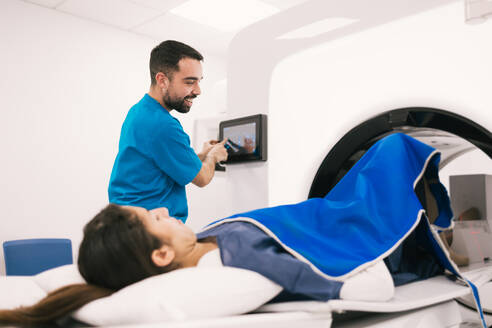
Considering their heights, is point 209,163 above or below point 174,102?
below

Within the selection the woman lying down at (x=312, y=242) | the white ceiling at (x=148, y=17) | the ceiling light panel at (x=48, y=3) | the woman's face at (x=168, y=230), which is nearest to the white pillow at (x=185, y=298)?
the woman lying down at (x=312, y=242)

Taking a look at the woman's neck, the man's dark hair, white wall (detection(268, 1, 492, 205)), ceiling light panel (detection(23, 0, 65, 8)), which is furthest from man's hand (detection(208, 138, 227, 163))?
ceiling light panel (detection(23, 0, 65, 8))

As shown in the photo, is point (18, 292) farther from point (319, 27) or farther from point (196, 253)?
point (319, 27)

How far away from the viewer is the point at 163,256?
0.86 meters

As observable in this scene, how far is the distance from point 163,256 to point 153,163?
694 millimetres

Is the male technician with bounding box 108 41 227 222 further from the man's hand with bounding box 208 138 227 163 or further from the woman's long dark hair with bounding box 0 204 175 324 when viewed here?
the woman's long dark hair with bounding box 0 204 175 324

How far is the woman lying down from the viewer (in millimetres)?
780

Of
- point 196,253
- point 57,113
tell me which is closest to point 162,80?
point 196,253

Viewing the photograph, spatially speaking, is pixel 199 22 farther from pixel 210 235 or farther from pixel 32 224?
pixel 210 235

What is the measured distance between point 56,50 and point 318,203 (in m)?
2.66

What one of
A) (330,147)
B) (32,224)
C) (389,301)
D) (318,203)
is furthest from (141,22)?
(389,301)

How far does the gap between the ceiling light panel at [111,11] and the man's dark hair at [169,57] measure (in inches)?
64.8

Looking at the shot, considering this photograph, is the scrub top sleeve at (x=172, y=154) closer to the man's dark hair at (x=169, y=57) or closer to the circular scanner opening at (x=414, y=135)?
the man's dark hair at (x=169, y=57)

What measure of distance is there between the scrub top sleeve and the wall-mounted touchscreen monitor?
0.18 metres
